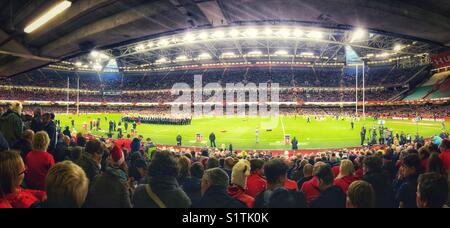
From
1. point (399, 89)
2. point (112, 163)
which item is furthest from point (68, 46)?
point (399, 89)

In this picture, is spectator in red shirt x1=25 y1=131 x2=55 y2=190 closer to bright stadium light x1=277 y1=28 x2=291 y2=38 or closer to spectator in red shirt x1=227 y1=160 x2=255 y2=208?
spectator in red shirt x1=227 y1=160 x2=255 y2=208

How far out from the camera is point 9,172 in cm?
272

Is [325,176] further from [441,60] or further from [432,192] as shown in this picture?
[441,60]

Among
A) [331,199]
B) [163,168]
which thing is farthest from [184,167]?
[331,199]

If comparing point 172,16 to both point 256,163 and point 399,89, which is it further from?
point 399,89

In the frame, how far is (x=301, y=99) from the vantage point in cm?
7456

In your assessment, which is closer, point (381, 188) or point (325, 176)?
point (325, 176)

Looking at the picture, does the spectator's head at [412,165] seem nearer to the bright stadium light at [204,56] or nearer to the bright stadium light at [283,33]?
the bright stadium light at [283,33]

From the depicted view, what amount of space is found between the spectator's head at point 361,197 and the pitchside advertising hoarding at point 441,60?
199 feet

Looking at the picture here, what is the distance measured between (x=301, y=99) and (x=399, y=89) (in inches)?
901

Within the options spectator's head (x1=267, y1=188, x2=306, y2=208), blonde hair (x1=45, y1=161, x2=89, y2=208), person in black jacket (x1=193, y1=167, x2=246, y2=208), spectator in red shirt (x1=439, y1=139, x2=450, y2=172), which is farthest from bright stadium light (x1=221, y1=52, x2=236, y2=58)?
blonde hair (x1=45, y1=161, x2=89, y2=208)

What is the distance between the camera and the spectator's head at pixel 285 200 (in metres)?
3.26

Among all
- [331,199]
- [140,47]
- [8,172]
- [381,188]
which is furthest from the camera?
[140,47]

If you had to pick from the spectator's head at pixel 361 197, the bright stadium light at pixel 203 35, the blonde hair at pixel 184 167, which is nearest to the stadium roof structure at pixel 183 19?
the blonde hair at pixel 184 167
